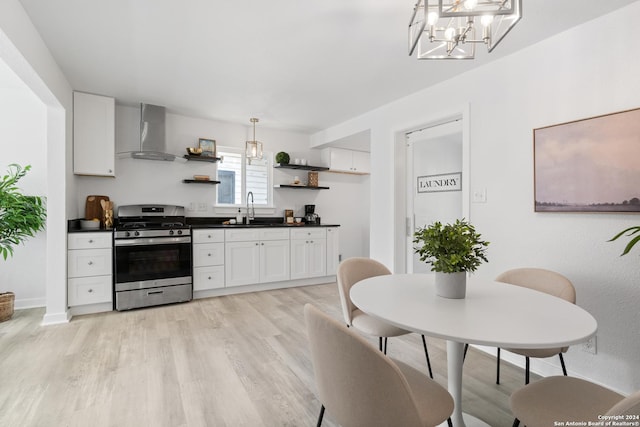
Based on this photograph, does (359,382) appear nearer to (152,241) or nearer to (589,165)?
(589,165)

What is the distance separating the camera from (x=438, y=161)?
10.7 feet

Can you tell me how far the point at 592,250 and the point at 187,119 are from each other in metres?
4.71

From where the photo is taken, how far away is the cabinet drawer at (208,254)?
3.97 m

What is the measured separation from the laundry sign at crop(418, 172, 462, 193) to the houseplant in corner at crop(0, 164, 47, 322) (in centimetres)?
427

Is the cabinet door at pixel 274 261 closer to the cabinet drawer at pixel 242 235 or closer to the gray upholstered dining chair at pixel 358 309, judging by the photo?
the cabinet drawer at pixel 242 235

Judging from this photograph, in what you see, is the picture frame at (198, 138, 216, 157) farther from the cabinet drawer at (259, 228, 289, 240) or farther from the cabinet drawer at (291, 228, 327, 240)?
the cabinet drawer at (291, 228, 327, 240)

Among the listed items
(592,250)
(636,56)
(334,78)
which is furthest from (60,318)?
(636,56)

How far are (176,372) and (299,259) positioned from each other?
2.65 metres

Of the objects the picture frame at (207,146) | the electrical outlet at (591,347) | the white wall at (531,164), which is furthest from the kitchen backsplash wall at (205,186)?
the electrical outlet at (591,347)

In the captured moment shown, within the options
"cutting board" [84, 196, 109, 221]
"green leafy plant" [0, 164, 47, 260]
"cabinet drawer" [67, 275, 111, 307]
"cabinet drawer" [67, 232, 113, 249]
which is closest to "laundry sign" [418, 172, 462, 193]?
"cabinet drawer" [67, 232, 113, 249]

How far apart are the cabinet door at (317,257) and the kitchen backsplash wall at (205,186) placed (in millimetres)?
770

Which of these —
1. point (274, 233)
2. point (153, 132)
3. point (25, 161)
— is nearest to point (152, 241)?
point (153, 132)

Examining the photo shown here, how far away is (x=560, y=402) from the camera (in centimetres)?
116

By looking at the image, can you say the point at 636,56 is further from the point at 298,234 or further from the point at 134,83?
the point at 134,83
